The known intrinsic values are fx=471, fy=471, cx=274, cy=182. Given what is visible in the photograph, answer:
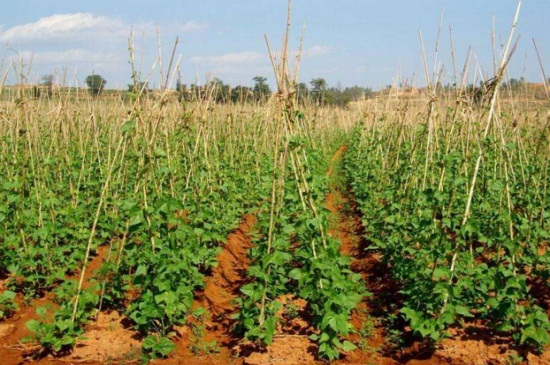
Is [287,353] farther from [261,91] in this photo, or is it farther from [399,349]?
[261,91]

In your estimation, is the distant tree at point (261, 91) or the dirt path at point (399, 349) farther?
the distant tree at point (261, 91)

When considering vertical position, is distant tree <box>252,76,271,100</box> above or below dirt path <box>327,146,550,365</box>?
above

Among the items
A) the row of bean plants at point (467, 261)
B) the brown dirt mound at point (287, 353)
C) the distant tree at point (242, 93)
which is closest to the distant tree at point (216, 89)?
the distant tree at point (242, 93)

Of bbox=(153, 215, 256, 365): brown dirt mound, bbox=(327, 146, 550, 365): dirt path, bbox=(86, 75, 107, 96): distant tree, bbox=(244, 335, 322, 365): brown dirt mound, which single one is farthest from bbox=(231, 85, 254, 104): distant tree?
bbox=(244, 335, 322, 365): brown dirt mound

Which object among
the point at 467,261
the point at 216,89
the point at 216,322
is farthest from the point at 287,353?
the point at 216,89

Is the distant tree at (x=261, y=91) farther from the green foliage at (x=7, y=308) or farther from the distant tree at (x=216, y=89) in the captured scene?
the green foliage at (x=7, y=308)

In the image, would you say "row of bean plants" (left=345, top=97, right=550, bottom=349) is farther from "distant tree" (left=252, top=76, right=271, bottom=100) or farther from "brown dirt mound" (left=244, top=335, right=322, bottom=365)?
"distant tree" (left=252, top=76, right=271, bottom=100)

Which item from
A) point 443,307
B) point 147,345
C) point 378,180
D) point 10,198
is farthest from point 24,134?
point 378,180

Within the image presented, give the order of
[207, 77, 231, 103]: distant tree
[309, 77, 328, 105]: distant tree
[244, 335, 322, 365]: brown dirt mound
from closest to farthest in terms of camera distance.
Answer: [244, 335, 322, 365]: brown dirt mound → [207, 77, 231, 103]: distant tree → [309, 77, 328, 105]: distant tree

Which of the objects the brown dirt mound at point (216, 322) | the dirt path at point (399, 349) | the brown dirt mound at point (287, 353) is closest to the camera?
the dirt path at point (399, 349)

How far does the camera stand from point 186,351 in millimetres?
4559

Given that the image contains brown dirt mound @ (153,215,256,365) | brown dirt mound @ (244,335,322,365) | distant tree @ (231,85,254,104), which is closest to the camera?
brown dirt mound @ (244,335,322,365)

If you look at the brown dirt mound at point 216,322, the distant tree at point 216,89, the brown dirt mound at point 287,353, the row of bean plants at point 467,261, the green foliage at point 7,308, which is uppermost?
the distant tree at point 216,89

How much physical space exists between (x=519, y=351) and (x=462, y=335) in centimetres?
50
